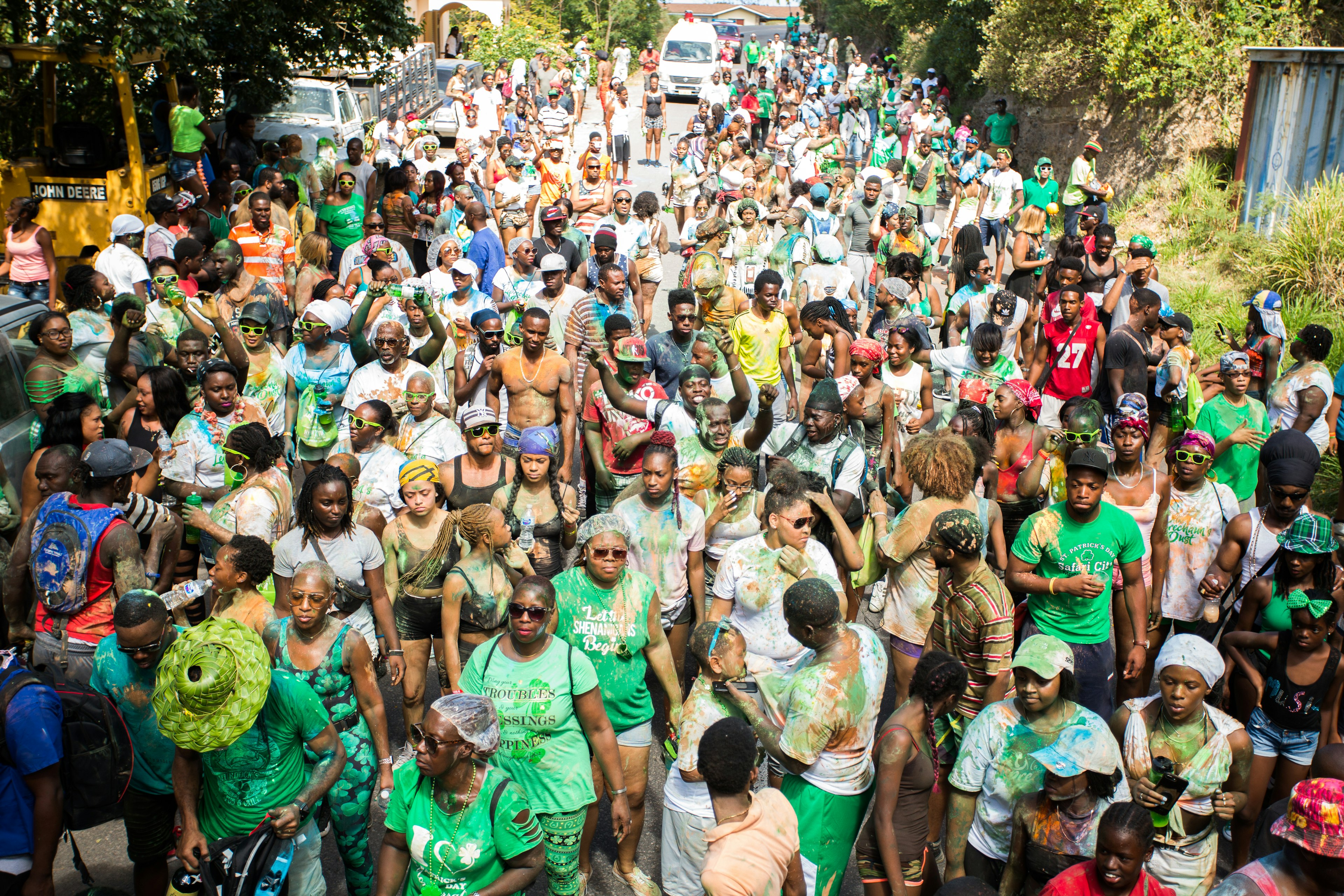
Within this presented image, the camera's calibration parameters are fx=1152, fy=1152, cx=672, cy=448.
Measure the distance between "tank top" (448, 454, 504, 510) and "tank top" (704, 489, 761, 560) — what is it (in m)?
1.23

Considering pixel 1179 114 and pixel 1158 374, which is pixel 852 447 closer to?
pixel 1158 374

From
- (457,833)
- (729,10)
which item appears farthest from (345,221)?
(729,10)

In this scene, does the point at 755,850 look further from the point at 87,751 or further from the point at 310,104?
the point at 310,104

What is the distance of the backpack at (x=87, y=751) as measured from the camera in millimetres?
4164

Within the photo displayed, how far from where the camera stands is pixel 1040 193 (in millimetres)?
13406

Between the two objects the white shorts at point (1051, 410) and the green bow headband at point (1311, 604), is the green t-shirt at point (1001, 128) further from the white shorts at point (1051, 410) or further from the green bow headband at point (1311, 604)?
the green bow headband at point (1311, 604)

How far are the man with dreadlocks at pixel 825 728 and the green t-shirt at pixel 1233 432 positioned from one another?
3.93 m

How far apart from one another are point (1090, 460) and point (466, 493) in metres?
3.29

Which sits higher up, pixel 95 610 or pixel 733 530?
pixel 733 530

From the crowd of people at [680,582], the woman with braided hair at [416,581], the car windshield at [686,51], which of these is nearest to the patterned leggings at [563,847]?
the crowd of people at [680,582]

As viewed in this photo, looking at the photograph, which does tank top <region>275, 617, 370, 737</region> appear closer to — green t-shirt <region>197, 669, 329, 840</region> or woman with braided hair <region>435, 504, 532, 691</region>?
green t-shirt <region>197, 669, 329, 840</region>

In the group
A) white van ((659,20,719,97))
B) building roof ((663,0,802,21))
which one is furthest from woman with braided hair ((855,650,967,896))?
building roof ((663,0,802,21))

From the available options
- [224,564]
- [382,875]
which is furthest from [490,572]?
[382,875]

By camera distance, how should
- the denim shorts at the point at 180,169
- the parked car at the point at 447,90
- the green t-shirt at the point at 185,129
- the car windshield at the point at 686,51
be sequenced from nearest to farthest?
the denim shorts at the point at 180,169, the green t-shirt at the point at 185,129, the parked car at the point at 447,90, the car windshield at the point at 686,51
